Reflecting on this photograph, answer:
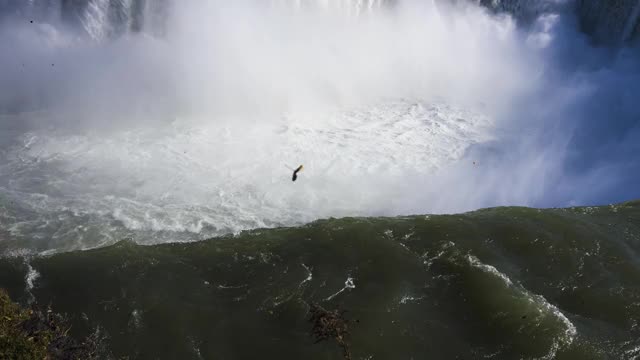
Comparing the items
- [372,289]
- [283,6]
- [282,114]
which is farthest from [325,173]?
[283,6]

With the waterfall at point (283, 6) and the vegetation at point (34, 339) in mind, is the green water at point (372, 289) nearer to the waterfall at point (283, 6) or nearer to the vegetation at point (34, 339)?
the vegetation at point (34, 339)

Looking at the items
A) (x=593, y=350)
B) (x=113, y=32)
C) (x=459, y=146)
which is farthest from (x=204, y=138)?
(x=593, y=350)

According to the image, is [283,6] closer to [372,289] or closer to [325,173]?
[325,173]

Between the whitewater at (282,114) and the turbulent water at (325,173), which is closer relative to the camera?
the turbulent water at (325,173)

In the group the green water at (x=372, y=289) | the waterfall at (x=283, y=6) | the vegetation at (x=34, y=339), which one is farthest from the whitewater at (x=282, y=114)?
the vegetation at (x=34, y=339)

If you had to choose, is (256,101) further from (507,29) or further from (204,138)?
(507,29)
